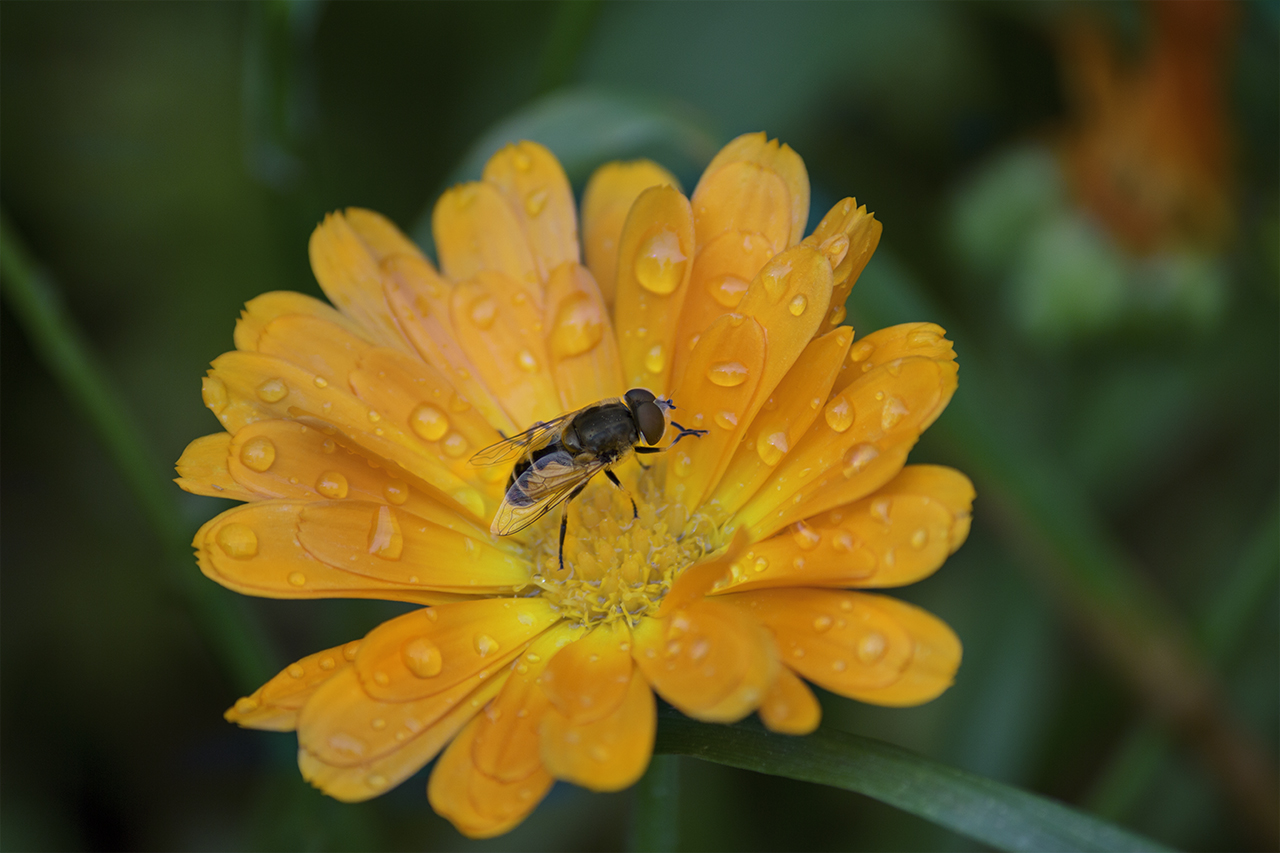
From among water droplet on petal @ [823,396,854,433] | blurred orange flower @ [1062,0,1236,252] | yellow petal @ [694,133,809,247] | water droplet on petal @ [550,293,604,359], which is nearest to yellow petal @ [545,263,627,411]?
water droplet on petal @ [550,293,604,359]

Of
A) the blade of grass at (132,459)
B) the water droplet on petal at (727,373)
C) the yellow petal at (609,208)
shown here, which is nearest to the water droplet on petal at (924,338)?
the water droplet on petal at (727,373)

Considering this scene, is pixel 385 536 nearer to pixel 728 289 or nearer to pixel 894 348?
pixel 728 289

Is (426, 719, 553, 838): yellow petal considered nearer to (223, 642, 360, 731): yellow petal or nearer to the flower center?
(223, 642, 360, 731): yellow petal

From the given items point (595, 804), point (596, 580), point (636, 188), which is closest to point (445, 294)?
point (636, 188)

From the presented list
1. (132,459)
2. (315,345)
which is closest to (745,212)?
(315,345)

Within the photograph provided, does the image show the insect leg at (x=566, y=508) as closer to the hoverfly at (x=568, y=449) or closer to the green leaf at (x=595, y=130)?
the hoverfly at (x=568, y=449)

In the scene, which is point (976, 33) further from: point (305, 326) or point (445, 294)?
point (305, 326)
